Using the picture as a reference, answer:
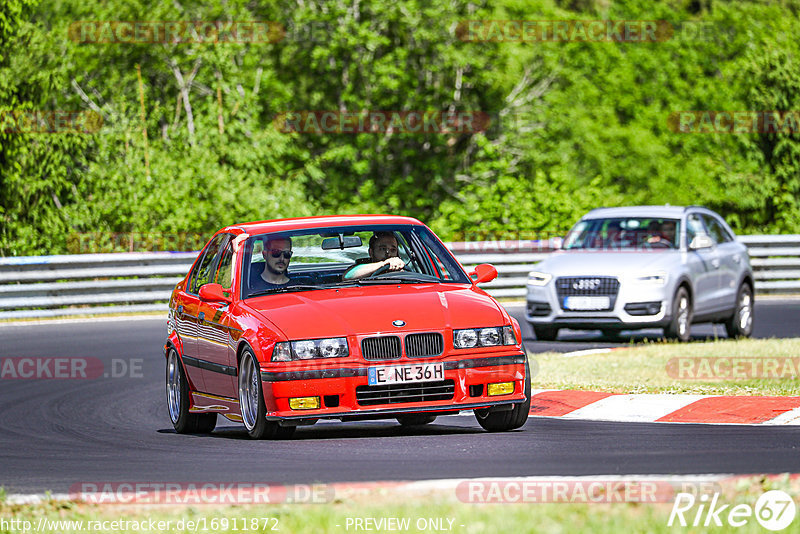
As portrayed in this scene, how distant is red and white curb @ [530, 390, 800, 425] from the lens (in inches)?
414

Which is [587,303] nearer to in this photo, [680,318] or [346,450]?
[680,318]

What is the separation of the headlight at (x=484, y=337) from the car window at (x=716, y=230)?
10.9m

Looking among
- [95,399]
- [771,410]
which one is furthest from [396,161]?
[771,410]

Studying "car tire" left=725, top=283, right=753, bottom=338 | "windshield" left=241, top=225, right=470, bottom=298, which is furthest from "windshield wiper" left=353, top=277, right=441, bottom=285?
"car tire" left=725, top=283, right=753, bottom=338

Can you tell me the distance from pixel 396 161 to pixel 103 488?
37586 millimetres

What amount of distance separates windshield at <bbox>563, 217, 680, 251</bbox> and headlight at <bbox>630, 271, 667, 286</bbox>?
2.62 feet

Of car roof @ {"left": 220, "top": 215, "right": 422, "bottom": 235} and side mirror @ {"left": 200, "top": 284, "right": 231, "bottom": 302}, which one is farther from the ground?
car roof @ {"left": 220, "top": 215, "right": 422, "bottom": 235}

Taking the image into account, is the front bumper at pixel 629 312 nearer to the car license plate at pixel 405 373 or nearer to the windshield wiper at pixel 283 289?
the windshield wiper at pixel 283 289

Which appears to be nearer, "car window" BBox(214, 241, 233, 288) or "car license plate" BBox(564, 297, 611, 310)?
"car window" BBox(214, 241, 233, 288)

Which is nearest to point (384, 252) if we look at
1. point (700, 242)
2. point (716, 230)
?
point (700, 242)

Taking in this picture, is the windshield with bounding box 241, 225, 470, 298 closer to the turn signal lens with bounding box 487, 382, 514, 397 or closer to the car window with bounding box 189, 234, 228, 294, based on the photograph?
the car window with bounding box 189, 234, 228, 294

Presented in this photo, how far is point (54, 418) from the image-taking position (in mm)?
11977

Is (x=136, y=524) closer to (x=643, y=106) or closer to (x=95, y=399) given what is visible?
(x=95, y=399)

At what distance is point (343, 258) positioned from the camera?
10633 millimetres
